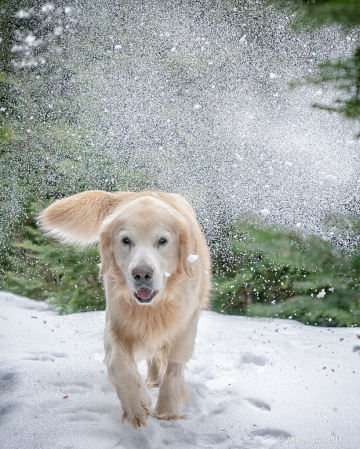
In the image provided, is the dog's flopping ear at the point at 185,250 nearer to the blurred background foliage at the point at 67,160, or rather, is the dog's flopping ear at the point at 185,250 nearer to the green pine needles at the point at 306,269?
the green pine needles at the point at 306,269

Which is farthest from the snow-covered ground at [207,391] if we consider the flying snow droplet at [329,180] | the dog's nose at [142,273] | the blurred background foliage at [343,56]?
the blurred background foliage at [343,56]

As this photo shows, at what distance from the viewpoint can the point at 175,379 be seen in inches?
79.4

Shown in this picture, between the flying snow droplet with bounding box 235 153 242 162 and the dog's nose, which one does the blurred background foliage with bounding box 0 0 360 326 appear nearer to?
the flying snow droplet with bounding box 235 153 242 162

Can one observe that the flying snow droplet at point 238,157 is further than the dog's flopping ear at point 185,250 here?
Yes

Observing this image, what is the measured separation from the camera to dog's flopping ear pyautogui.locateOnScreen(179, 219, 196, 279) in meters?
1.96

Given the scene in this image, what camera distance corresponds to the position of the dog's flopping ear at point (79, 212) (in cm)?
233

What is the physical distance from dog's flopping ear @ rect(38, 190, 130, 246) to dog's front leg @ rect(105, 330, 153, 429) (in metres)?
0.88

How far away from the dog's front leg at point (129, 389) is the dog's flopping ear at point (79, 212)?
88cm

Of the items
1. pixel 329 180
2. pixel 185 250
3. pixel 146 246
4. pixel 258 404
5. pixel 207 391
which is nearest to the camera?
pixel 146 246

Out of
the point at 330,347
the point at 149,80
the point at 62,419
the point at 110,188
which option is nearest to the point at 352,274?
the point at 330,347

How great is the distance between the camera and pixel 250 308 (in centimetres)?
318

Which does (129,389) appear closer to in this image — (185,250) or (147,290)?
(147,290)

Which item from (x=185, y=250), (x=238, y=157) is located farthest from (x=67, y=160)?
(x=185, y=250)

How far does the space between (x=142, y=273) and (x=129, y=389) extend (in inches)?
21.6
